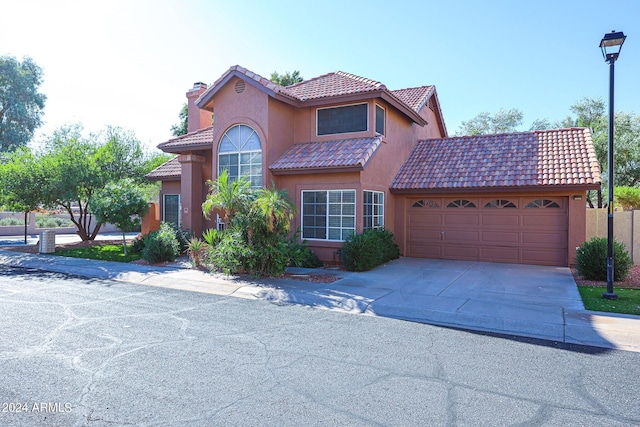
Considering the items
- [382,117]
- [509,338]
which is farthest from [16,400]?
[382,117]

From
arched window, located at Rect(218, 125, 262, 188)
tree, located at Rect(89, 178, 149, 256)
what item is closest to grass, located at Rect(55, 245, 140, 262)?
tree, located at Rect(89, 178, 149, 256)

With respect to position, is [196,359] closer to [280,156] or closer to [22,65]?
[280,156]

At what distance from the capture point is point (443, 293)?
9656mm

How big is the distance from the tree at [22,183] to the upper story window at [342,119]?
479 inches

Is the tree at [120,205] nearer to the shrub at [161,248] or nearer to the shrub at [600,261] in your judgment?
the shrub at [161,248]

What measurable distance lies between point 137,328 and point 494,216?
1238 centimetres

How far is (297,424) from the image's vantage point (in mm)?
3846

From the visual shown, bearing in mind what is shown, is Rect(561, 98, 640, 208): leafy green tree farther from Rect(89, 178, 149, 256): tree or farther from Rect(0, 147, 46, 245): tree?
Rect(0, 147, 46, 245): tree

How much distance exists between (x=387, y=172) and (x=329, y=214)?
10.6ft

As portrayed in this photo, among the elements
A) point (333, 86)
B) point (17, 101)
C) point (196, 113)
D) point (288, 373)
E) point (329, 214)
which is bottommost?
point (288, 373)

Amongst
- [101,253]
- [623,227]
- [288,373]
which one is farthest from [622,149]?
[101,253]

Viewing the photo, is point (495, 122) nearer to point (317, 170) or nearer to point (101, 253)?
point (317, 170)

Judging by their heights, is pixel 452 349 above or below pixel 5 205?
below

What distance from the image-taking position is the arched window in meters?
14.9
